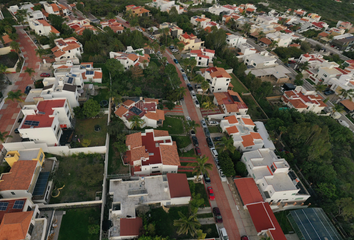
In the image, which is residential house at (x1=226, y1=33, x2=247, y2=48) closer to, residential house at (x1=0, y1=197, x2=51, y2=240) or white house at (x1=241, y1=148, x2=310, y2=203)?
white house at (x1=241, y1=148, x2=310, y2=203)

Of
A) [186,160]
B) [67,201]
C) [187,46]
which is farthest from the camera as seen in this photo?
[187,46]

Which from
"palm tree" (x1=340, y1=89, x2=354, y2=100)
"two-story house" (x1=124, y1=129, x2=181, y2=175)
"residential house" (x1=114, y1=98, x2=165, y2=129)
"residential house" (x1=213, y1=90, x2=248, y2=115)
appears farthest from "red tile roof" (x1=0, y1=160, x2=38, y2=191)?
"palm tree" (x1=340, y1=89, x2=354, y2=100)

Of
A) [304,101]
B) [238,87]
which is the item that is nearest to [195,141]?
[238,87]

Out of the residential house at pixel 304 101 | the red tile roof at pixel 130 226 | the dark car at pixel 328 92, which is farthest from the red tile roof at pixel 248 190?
the dark car at pixel 328 92

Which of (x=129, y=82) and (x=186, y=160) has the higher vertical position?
(x=129, y=82)

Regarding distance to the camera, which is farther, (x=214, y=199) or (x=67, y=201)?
(x=214, y=199)

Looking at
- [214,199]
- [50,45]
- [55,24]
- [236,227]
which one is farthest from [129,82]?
[55,24]

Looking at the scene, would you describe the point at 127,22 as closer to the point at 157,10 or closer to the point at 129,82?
the point at 157,10

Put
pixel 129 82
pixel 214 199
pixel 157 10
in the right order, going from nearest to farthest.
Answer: pixel 214 199 → pixel 129 82 → pixel 157 10
